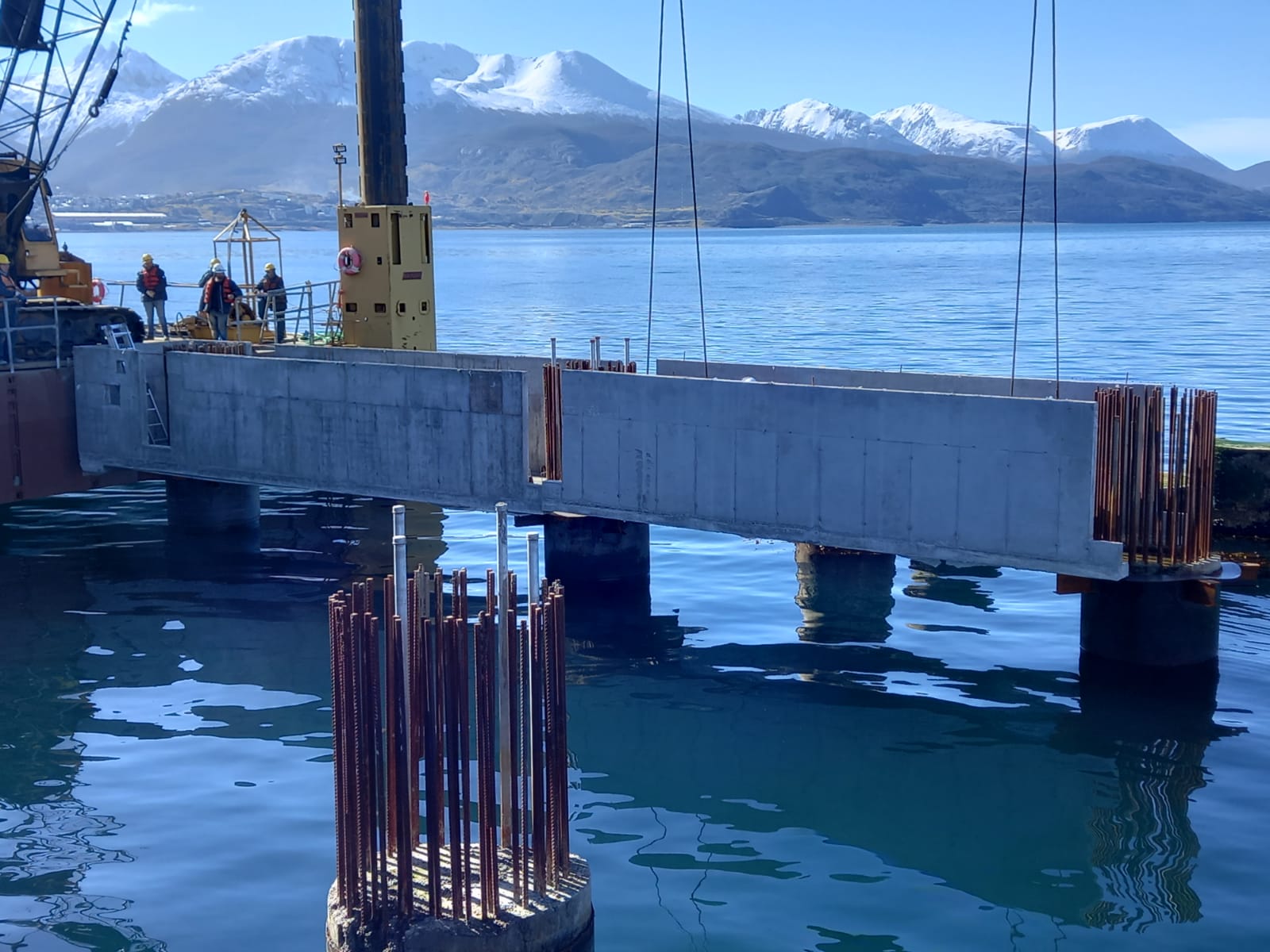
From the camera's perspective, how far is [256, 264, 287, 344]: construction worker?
2822 cm

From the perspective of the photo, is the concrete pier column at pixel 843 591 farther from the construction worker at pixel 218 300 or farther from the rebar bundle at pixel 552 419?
the construction worker at pixel 218 300

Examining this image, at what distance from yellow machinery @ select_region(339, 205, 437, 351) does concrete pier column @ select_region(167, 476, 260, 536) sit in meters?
4.52

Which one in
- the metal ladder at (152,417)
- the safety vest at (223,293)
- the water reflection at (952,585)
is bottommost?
the water reflection at (952,585)

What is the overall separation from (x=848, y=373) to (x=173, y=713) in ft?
Result: 31.7

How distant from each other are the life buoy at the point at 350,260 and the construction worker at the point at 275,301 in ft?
6.06

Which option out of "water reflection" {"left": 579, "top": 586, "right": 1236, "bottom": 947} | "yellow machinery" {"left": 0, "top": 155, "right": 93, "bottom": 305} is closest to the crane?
"yellow machinery" {"left": 0, "top": 155, "right": 93, "bottom": 305}

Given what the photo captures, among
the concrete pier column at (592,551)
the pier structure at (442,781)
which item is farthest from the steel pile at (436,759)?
the concrete pier column at (592,551)

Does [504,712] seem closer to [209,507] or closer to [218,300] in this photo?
[209,507]

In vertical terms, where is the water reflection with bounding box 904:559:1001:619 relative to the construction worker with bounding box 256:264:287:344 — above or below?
below

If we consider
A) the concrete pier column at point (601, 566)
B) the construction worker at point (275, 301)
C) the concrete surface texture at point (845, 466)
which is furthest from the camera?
the construction worker at point (275, 301)

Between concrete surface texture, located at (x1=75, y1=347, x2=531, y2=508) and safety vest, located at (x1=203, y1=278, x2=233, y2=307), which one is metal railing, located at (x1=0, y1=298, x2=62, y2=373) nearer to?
concrete surface texture, located at (x1=75, y1=347, x2=531, y2=508)

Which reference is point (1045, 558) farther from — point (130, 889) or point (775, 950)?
point (130, 889)

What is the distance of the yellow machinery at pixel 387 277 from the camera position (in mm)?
26562

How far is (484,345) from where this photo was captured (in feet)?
209
